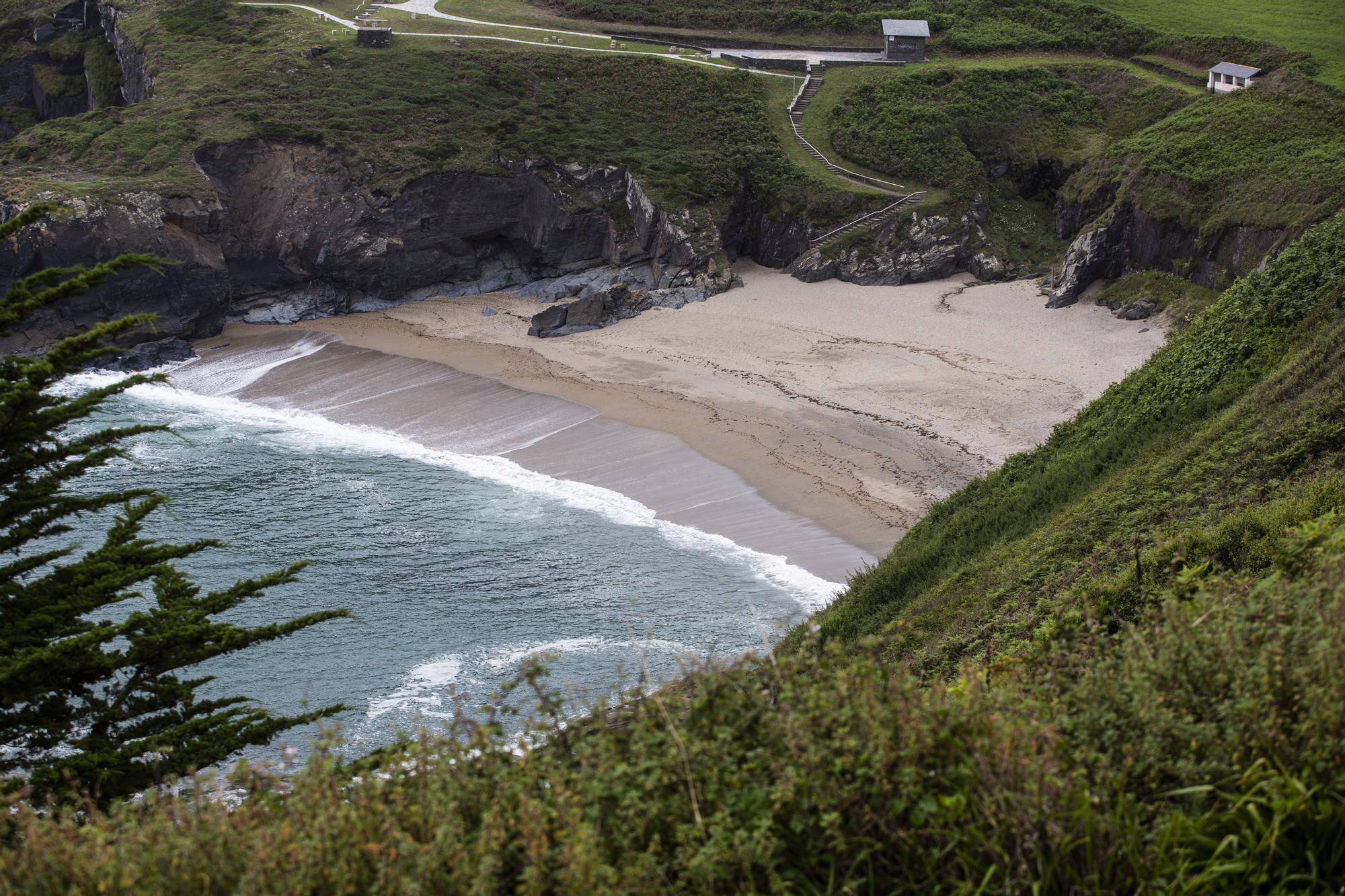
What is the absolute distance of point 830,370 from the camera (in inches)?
1455

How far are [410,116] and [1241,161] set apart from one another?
34.3 metres

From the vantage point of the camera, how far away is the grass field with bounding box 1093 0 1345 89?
1991 inches

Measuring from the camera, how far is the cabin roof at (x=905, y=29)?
188 ft

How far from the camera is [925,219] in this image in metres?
46.1

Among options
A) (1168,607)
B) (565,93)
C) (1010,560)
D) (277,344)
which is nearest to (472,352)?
(277,344)

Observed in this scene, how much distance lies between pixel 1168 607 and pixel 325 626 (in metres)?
21.0

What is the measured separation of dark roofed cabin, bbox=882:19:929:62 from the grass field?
1058 centimetres

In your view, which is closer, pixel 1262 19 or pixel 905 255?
pixel 905 255

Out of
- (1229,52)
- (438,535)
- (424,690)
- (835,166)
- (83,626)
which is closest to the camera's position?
(83,626)

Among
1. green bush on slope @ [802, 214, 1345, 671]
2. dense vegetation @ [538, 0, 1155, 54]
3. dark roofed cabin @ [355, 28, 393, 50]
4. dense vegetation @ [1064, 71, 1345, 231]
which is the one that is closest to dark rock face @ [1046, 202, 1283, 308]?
dense vegetation @ [1064, 71, 1345, 231]

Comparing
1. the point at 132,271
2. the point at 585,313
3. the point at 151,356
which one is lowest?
the point at 151,356

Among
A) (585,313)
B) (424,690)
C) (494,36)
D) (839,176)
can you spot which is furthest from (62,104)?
(424,690)

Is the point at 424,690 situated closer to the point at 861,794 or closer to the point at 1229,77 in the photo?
the point at 861,794

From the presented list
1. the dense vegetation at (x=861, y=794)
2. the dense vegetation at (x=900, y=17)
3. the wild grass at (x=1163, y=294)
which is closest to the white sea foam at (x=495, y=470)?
the dense vegetation at (x=861, y=794)
